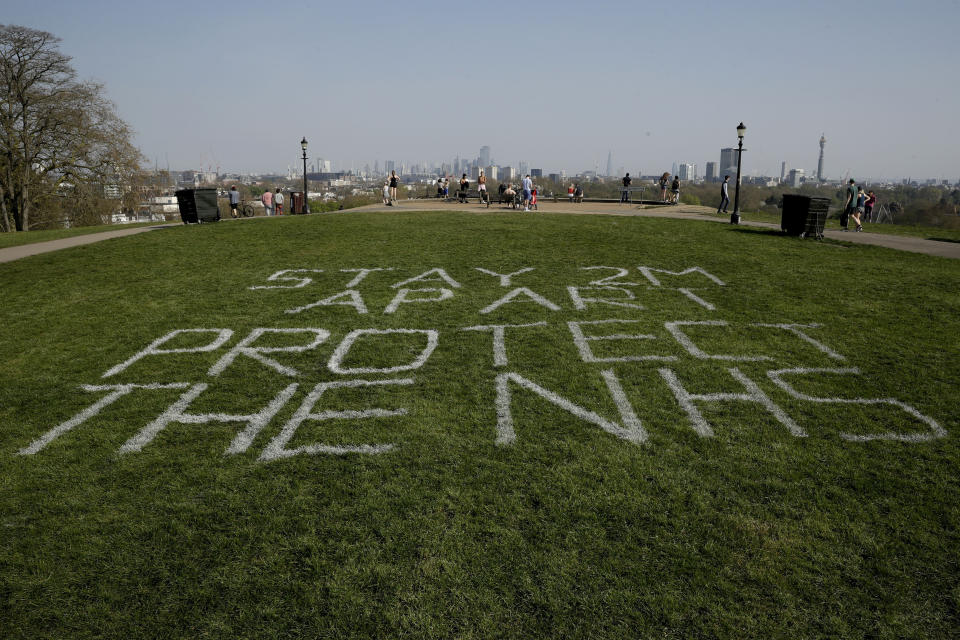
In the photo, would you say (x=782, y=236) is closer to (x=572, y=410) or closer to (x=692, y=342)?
(x=692, y=342)

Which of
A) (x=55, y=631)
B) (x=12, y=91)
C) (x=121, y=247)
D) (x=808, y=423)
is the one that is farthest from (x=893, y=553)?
(x=12, y=91)

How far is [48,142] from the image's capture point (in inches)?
1496

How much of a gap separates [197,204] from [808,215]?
73.6 ft

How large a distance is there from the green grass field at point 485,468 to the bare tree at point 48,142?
115 feet

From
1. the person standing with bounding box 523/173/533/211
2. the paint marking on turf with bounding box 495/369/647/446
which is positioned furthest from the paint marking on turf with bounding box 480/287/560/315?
the person standing with bounding box 523/173/533/211

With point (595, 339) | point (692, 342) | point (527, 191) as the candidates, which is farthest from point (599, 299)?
point (527, 191)

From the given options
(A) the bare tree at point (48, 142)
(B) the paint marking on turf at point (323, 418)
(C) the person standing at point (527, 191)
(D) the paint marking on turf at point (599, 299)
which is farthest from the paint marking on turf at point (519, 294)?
(A) the bare tree at point (48, 142)

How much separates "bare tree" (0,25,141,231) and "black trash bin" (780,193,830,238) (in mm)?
43804

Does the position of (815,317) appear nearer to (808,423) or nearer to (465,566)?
(808,423)

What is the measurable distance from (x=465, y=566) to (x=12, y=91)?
47053mm

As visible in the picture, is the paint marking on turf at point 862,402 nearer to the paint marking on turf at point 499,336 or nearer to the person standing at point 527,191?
the paint marking on turf at point 499,336

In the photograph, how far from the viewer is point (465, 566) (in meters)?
4.17

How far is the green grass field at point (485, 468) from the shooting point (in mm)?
3848

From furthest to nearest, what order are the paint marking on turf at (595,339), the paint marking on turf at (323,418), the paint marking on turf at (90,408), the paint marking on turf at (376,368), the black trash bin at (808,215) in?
1. the black trash bin at (808,215)
2. the paint marking on turf at (595,339)
3. the paint marking on turf at (376,368)
4. the paint marking on turf at (90,408)
5. the paint marking on turf at (323,418)
